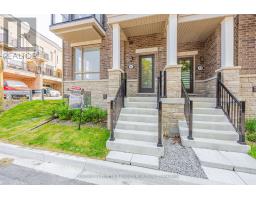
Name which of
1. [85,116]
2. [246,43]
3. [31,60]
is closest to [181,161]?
[85,116]

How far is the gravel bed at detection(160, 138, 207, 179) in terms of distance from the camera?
3031 millimetres

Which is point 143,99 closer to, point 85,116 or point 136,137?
point 136,137

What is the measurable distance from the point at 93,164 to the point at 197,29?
640 centimetres

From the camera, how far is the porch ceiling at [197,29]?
5.64 metres

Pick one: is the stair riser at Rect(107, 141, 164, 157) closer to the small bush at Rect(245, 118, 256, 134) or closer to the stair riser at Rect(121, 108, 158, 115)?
the stair riser at Rect(121, 108, 158, 115)

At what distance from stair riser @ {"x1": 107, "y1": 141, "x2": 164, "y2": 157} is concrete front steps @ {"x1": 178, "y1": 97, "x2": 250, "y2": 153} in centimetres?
94

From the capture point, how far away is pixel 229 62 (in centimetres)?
512

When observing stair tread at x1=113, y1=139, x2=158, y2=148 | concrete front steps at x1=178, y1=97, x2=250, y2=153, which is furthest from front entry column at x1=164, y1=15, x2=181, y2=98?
stair tread at x1=113, y1=139, x2=158, y2=148

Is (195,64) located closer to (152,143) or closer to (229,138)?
(229,138)

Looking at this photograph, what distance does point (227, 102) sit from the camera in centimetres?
469

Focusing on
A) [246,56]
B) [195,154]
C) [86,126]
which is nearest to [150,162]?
[195,154]
